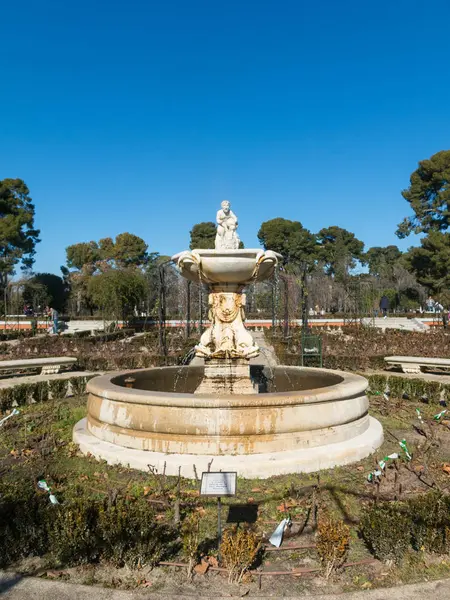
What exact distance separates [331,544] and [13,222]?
5159 cm

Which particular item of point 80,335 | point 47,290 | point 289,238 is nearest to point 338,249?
point 289,238

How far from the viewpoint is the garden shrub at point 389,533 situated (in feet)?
11.3

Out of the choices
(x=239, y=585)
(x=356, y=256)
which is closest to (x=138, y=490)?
(x=239, y=585)

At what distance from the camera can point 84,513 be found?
3.49 metres

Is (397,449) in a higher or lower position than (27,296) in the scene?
lower

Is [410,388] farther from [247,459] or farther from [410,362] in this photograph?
[247,459]

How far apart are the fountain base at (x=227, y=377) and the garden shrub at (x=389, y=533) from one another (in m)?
4.27

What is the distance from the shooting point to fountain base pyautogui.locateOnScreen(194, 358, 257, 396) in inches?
304

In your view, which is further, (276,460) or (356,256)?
(356,256)

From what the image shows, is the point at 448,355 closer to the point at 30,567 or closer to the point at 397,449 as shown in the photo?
the point at 397,449

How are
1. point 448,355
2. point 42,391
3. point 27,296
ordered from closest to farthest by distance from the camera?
point 42,391, point 448,355, point 27,296

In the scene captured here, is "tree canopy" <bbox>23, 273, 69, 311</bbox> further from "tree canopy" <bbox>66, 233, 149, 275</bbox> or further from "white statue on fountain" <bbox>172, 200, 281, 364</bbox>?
"white statue on fountain" <bbox>172, 200, 281, 364</bbox>

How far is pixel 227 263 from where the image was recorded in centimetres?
727

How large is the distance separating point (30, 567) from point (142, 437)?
2.46 metres
